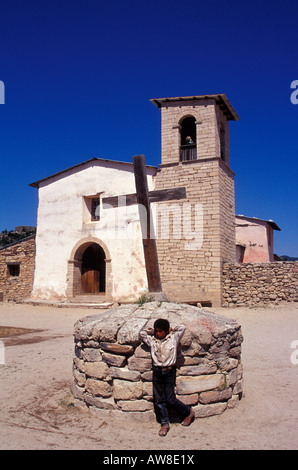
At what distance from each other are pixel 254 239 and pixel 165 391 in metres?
19.5

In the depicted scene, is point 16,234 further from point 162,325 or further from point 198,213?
point 162,325

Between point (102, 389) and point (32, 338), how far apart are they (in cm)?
494

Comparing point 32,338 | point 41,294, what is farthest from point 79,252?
point 32,338

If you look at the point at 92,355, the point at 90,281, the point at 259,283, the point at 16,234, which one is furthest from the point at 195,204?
the point at 16,234

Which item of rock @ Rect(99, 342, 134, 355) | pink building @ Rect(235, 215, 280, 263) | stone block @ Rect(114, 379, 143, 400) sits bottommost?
stone block @ Rect(114, 379, 143, 400)

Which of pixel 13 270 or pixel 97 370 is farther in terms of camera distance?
pixel 13 270

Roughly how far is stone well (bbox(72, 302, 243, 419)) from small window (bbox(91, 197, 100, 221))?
11598 millimetres

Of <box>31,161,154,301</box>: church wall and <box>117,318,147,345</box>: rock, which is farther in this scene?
<box>31,161,154,301</box>: church wall

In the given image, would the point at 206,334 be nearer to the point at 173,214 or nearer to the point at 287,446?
the point at 287,446

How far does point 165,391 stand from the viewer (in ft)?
11.3

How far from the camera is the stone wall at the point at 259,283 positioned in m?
12.5

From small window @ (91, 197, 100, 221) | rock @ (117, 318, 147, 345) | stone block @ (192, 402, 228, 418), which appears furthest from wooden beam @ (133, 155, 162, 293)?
small window @ (91, 197, 100, 221)

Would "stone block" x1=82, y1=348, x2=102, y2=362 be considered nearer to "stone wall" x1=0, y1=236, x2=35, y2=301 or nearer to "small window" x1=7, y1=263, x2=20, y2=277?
"stone wall" x1=0, y1=236, x2=35, y2=301

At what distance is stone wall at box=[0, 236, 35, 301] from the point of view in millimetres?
16547
